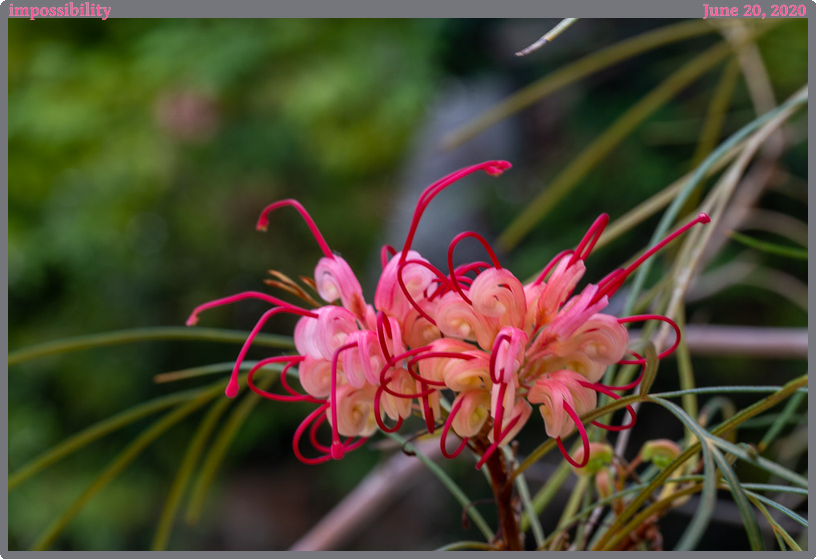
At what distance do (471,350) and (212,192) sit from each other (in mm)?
1045

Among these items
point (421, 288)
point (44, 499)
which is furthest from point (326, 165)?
point (421, 288)

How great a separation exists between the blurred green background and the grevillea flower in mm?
717

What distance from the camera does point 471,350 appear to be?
0.16 m

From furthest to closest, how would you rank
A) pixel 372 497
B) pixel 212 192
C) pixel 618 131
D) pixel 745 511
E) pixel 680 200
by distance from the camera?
1. pixel 212 192
2. pixel 372 497
3. pixel 618 131
4. pixel 680 200
5. pixel 745 511

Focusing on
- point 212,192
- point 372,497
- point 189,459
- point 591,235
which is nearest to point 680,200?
point 591,235

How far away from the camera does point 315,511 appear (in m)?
1.27

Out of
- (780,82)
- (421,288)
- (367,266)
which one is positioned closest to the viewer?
(421,288)

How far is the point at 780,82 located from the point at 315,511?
1033 millimetres

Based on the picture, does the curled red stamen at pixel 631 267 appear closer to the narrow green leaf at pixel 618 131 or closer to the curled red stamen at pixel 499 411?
the curled red stamen at pixel 499 411

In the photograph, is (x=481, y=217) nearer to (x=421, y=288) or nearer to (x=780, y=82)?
(x=780, y=82)

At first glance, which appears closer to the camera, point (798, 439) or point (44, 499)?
point (798, 439)

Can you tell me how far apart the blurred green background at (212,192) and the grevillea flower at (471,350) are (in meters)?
0.72

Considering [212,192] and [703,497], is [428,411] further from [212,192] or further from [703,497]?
[212,192]

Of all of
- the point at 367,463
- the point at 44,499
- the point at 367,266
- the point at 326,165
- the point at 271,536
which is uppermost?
the point at 326,165
